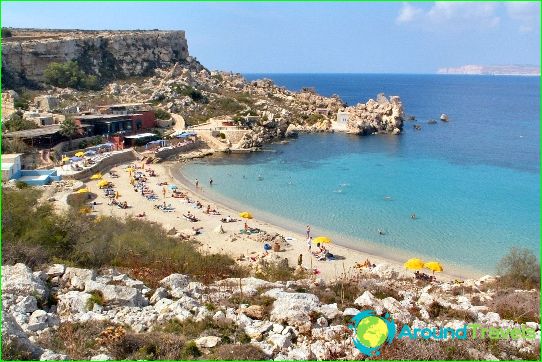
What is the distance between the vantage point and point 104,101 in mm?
51562

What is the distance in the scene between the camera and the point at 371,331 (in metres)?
7.99

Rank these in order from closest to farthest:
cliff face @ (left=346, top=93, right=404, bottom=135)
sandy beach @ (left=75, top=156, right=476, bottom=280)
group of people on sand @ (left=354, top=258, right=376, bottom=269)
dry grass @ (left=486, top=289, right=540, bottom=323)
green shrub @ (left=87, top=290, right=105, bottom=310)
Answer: green shrub @ (left=87, top=290, right=105, bottom=310) < dry grass @ (left=486, top=289, right=540, bottom=323) < group of people on sand @ (left=354, top=258, right=376, bottom=269) < sandy beach @ (left=75, top=156, right=476, bottom=280) < cliff face @ (left=346, top=93, right=404, bottom=135)

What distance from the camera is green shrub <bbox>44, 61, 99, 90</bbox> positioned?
55.0m

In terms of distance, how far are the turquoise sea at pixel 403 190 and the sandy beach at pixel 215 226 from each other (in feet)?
4.64

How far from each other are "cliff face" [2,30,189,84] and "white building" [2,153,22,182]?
3127cm

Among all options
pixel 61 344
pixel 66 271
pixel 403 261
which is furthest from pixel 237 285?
pixel 403 261

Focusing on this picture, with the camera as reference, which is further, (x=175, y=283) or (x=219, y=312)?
(x=175, y=283)

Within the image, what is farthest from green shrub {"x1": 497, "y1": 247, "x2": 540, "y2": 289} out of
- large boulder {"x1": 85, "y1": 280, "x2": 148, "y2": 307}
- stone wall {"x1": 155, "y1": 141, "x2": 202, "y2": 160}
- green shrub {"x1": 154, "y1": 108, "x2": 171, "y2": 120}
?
green shrub {"x1": 154, "y1": 108, "x2": 171, "y2": 120}

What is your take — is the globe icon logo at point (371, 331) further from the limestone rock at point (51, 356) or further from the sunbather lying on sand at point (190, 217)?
the sunbather lying on sand at point (190, 217)

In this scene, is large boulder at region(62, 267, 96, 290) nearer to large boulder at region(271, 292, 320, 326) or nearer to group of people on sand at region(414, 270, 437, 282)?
large boulder at region(271, 292, 320, 326)

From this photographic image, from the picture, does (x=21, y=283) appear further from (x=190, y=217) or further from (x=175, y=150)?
(x=175, y=150)

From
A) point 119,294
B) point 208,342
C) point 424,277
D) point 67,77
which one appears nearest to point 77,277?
point 119,294

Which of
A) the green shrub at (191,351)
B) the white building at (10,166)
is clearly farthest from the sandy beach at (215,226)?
the green shrub at (191,351)

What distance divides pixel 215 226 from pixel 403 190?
46.5 ft
